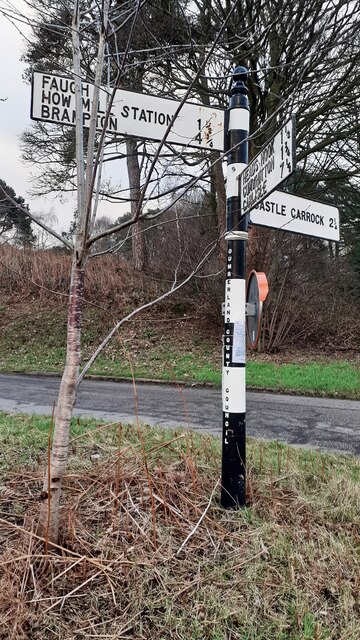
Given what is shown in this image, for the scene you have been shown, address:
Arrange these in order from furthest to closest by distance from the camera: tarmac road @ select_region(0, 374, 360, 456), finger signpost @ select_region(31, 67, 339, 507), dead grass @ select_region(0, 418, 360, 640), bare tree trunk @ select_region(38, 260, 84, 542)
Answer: tarmac road @ select_region(0, 374, 360, 456)
finger signpost @ select_region(31, 67, 339, 507)
bare tree trunk @ select_region(38, 260, 84, 542)
dead grass @ select_region(0, 418, 360, 640)

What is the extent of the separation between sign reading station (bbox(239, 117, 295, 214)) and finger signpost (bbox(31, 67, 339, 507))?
0.04 feet

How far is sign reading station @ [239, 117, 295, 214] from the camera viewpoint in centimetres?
189

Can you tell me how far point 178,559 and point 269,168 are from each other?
1821 mm

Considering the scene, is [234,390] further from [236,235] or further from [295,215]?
[295,215]

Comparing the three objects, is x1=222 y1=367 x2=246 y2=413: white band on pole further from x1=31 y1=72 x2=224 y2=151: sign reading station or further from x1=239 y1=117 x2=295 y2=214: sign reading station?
x1=31 y1=72 x2=224 y2=151: sign reading station

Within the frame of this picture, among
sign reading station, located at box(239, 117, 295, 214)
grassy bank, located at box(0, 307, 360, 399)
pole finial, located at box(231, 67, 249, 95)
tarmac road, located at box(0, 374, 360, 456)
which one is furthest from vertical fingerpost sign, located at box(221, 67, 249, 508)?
grassy bank, located at box(0, 307, 360, 399)

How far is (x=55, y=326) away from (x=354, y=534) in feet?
42.7

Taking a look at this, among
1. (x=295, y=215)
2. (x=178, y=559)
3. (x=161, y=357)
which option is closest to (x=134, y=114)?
(x=295, y=215)

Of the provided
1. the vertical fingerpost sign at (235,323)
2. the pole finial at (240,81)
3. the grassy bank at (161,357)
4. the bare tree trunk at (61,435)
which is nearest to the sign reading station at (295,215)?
the vertical fingerpost sign at (235,323)

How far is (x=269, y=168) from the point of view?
209cm

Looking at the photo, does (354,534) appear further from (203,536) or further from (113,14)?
(113,14)

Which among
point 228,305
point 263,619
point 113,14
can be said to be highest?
point 113,14

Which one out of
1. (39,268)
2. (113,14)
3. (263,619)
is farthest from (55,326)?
(263,619)

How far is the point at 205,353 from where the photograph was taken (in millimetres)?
11758
